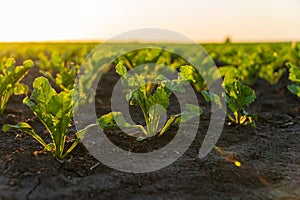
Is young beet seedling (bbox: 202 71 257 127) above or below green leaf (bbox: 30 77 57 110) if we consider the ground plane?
below

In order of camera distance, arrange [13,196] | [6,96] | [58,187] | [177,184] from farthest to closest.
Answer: [6,96] < [177,184] < [58,187] < [13,196]

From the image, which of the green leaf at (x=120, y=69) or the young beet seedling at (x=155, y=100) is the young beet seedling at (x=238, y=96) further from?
the green leaf at (x=120, y=69)

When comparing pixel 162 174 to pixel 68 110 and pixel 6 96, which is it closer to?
pixel 68 110

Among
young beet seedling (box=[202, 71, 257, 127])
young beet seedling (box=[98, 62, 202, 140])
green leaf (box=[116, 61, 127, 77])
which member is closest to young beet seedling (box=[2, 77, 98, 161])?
young beet seedling (box=[98, 62, 202, 140])

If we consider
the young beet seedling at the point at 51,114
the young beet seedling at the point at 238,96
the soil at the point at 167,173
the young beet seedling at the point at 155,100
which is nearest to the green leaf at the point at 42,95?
the young beet seedling at the point at 51,114

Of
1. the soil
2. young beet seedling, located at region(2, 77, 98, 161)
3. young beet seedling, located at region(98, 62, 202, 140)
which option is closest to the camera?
the soil

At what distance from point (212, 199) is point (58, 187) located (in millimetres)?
1050

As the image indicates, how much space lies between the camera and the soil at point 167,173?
2.77 meters

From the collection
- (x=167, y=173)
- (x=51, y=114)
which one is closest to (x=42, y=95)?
(x=51, y=114)

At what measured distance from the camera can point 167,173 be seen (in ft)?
10.2

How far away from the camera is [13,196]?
2588 millimetres

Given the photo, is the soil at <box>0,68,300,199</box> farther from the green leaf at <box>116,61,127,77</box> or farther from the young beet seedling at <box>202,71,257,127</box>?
the green leaf at <box>116,61,127,77</box>

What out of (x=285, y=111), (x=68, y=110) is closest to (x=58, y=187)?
(x=68, y=110)

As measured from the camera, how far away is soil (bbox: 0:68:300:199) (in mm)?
2766
